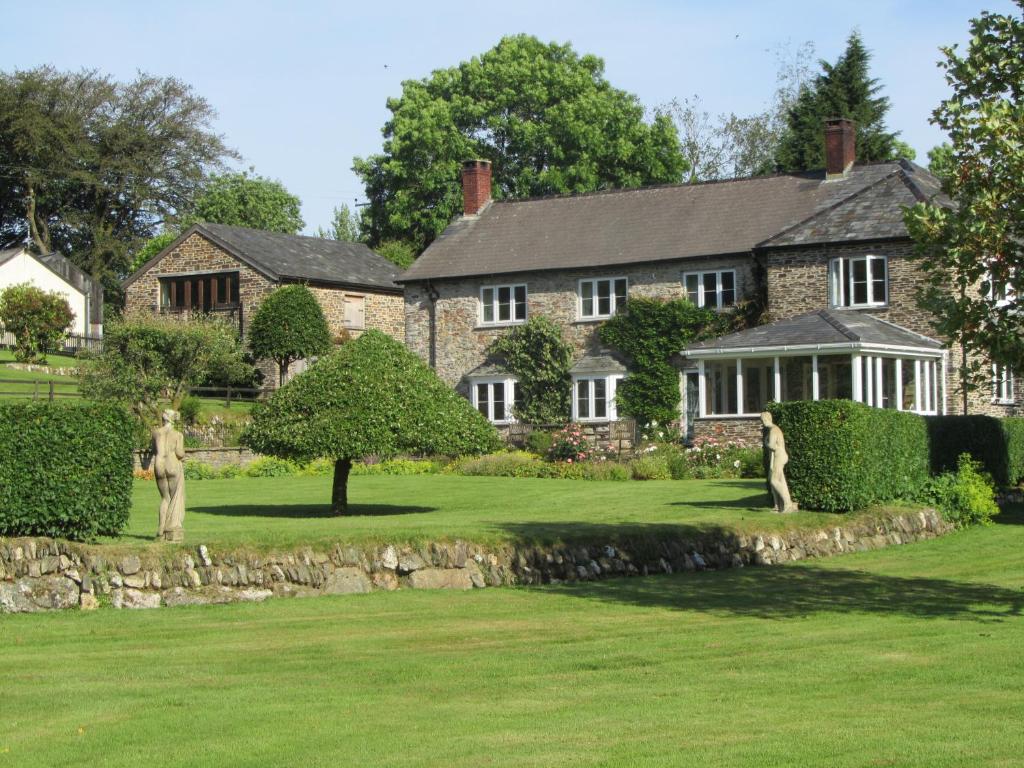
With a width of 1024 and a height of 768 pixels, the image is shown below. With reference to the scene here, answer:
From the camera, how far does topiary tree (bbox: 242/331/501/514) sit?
74.0ft

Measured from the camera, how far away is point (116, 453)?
624 inches

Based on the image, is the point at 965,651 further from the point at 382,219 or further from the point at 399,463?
the point at 382,219

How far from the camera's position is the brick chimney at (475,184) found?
48.6 meters

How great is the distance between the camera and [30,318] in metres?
56.4

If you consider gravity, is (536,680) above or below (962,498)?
below

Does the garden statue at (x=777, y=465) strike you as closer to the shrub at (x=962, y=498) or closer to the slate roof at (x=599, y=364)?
the shrub at (x=962, y=498)

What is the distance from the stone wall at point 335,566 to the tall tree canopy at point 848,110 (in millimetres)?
37866

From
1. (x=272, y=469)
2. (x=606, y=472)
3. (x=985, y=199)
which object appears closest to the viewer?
(x=985, y=199)

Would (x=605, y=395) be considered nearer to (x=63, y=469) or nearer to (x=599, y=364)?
(x=599, y=364)

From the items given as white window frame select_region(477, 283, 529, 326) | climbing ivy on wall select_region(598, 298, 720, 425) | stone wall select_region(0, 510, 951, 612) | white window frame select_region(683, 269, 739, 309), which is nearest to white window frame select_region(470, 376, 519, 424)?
white window frame select_region(477, 283, 529, 326)

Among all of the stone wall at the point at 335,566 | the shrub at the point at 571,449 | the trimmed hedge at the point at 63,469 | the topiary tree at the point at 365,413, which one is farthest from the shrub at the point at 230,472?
the trimmed hedge at the point at 63,469

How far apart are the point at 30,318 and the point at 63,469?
4354cm

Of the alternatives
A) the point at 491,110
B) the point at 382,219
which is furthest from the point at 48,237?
the point at 491,110

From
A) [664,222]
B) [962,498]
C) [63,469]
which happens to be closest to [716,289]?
[664,222]
